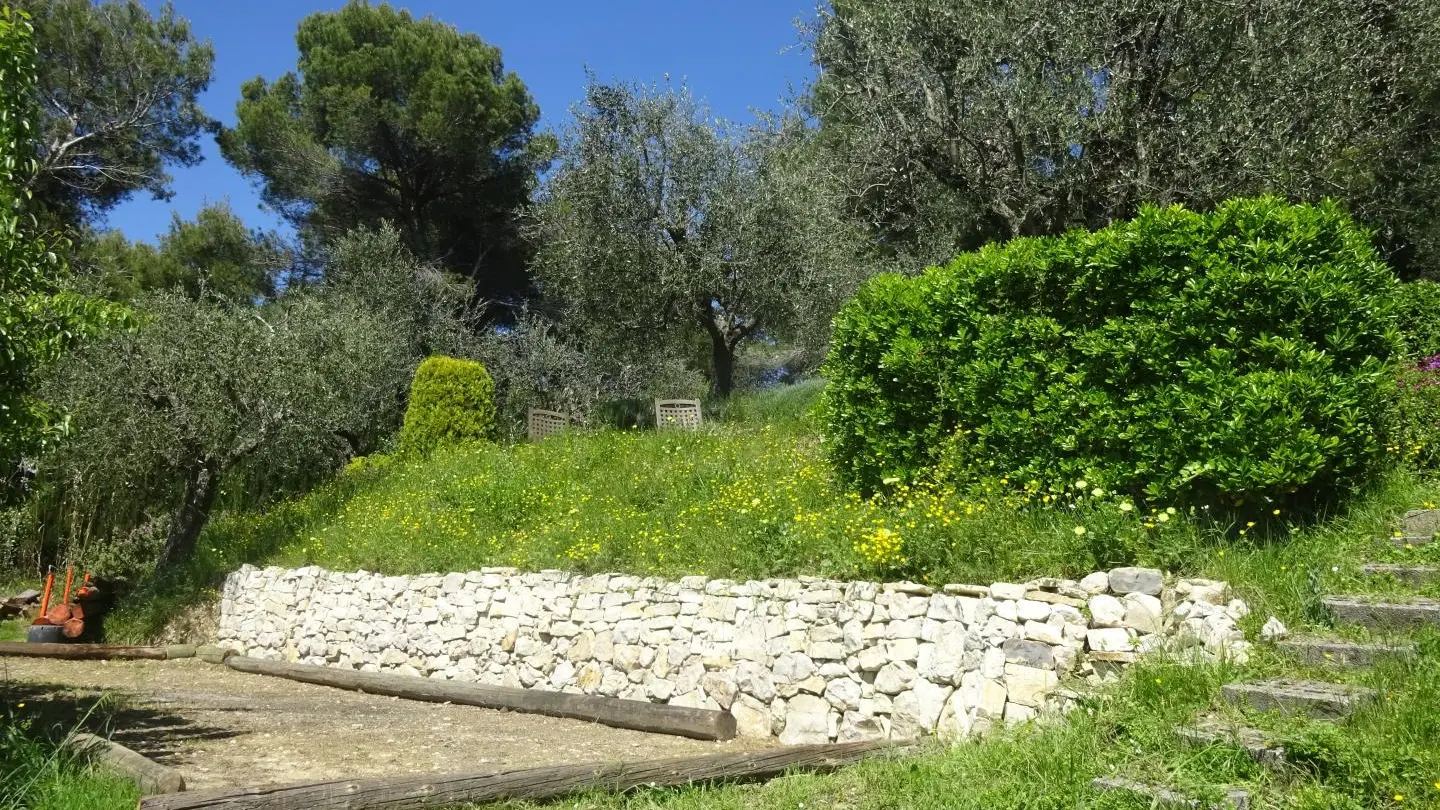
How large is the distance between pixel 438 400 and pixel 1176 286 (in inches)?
525

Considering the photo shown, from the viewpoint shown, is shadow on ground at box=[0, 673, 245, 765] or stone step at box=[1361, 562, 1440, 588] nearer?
stone step at box=[1361, 562, 1440, 588]

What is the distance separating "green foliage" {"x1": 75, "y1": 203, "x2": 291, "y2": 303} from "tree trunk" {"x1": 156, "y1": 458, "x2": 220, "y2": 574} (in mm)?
9745

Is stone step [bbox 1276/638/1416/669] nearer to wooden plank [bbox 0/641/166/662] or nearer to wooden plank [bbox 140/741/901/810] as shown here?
wooden plank [bbox 140/741/901/810]

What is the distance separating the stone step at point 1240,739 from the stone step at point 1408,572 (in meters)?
1.87

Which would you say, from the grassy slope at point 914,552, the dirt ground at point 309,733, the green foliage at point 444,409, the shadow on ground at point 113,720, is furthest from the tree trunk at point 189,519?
the shadow on ground at point 113,720

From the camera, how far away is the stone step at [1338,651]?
16.3 feet

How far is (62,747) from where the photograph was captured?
4.95m

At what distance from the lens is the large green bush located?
6.38 metres

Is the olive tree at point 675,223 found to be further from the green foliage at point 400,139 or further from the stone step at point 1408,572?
the stone step at point 1408,572

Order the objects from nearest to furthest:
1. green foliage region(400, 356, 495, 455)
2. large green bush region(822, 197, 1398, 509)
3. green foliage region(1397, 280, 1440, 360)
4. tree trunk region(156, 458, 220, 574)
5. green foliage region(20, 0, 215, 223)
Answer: large green bush region(822, 197, 1398, 509) < green foliage region(1397, 280, 1440, 360) < tree trunk region(156, 458, 220, 574) < green foliage region(400, 356, 495, 455) < green foliage region(20, 0, 215, 223)

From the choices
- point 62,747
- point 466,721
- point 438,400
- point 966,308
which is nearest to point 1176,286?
point 966,308

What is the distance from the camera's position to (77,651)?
39.8 feet

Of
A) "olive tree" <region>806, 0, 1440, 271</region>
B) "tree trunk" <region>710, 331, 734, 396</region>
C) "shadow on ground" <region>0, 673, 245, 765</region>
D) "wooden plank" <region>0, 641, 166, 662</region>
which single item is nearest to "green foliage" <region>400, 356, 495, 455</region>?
"tree trunk" <region>710, 331, 734, 396</region>

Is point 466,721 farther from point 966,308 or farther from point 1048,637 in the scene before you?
point 966,308
